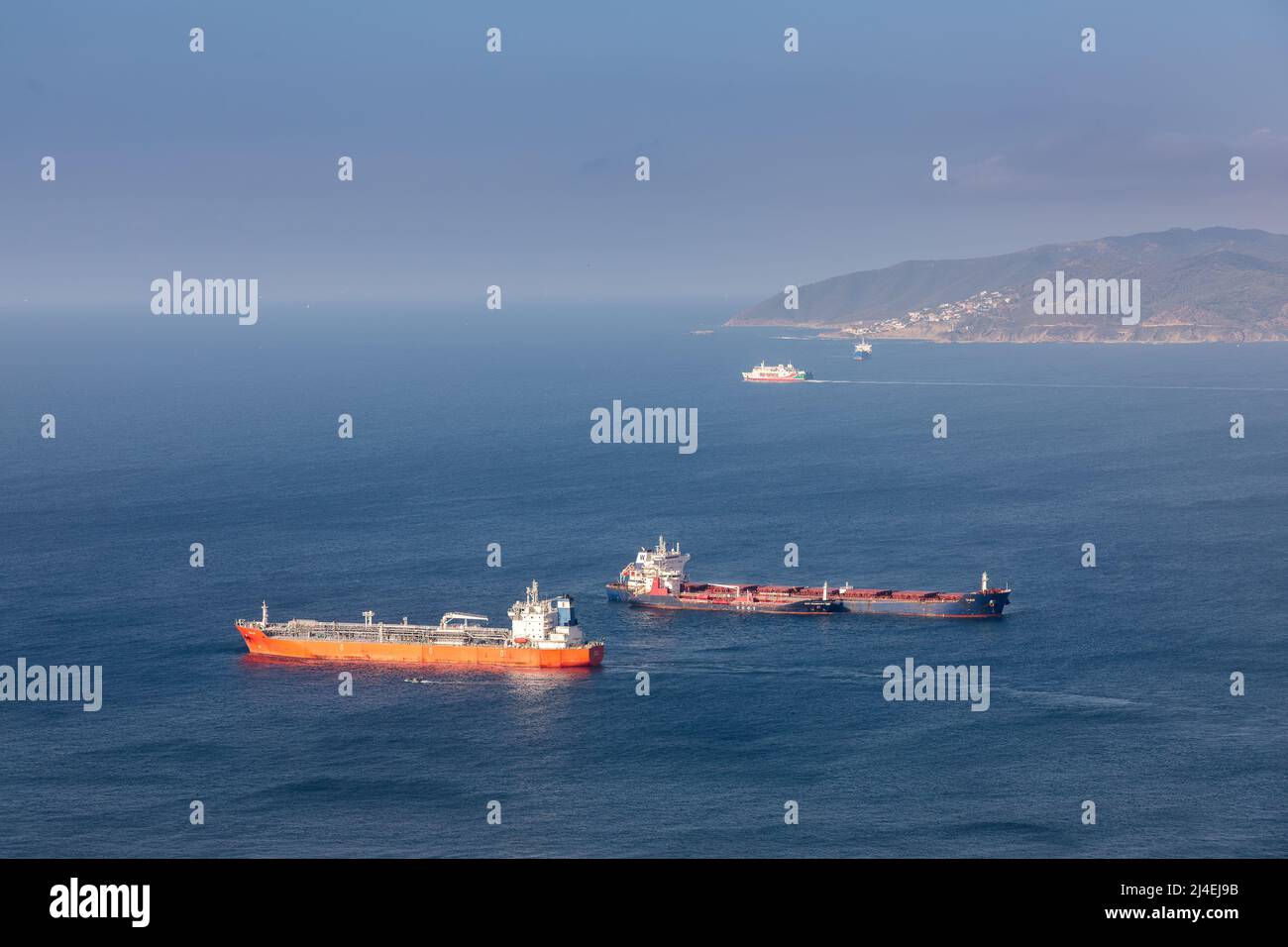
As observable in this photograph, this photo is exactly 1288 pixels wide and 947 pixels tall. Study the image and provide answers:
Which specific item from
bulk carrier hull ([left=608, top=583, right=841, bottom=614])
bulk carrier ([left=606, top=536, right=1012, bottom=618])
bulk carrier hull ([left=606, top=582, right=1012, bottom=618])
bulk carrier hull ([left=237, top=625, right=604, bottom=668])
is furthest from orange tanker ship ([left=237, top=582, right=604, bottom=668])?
bulk carrier ([left=606, top=536, right=1012, bottom=618])

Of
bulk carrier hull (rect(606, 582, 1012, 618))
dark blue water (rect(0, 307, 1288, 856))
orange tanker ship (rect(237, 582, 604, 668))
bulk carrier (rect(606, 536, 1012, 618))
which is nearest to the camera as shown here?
dark blue water (rect(0, 307, 1288, 856))

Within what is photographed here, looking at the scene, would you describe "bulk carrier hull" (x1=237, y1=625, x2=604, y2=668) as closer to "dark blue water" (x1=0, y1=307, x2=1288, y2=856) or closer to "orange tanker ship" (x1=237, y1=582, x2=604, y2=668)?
"orange tanker ship" (x1=237, y1=582, x2=604, y2=668)

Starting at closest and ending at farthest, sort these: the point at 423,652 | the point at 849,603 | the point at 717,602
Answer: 1. the point at 423,652
2. the point at 849,603
3. the point at 717,602

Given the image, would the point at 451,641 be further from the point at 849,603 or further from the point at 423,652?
the point at 849,603

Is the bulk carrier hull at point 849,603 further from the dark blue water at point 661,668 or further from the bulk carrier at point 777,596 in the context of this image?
the dark blue water at point 661,668

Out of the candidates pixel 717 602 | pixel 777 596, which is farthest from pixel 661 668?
pixel 777 596

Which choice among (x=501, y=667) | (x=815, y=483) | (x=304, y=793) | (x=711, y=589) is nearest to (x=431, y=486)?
(x=815, y=483)
